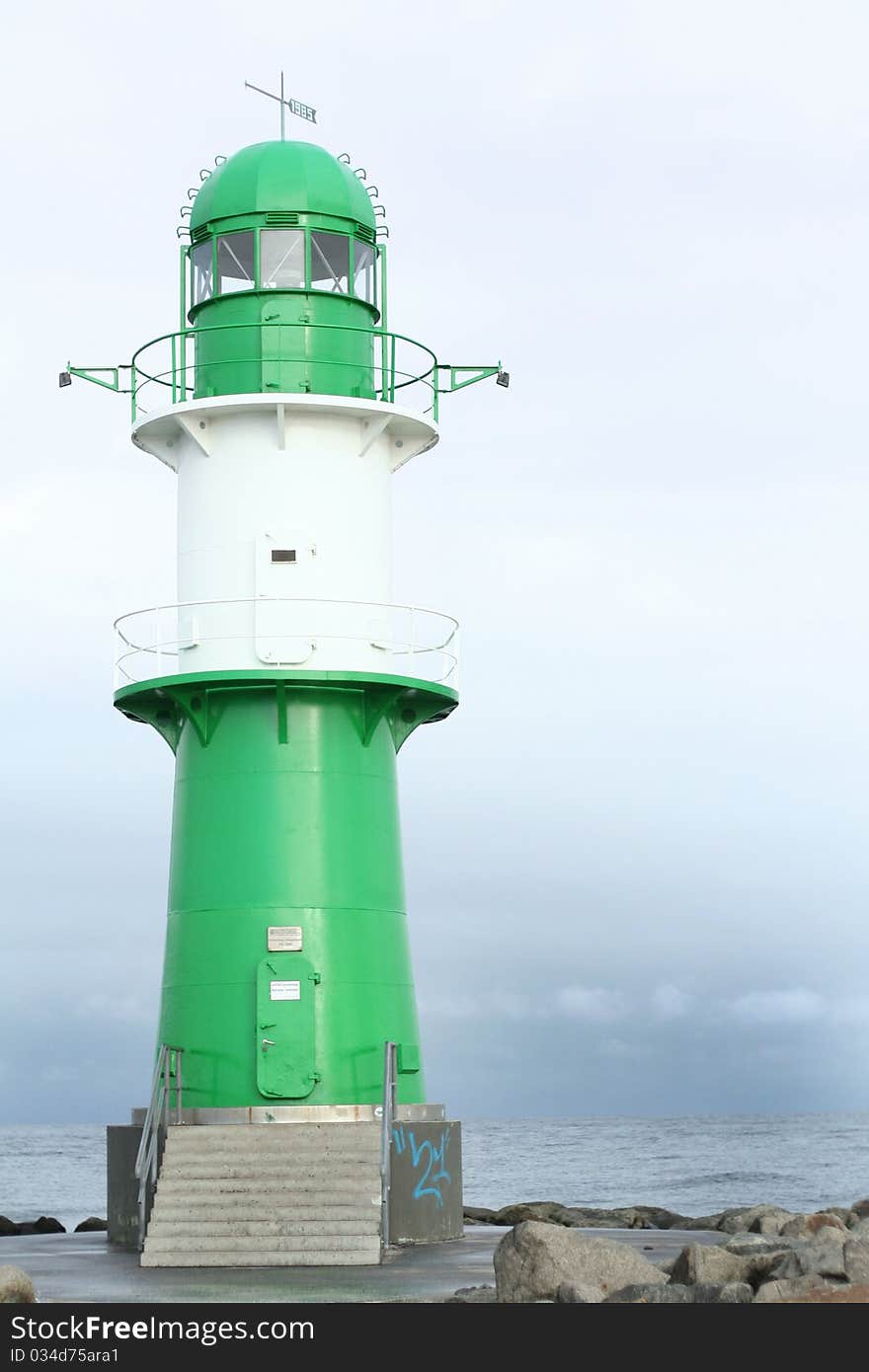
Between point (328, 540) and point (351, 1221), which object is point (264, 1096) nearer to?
point (351, 1221)

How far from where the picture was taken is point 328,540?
2055 cm

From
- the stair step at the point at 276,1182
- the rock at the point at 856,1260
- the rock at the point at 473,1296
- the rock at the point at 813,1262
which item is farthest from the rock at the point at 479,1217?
the rock at the point at 856,1260

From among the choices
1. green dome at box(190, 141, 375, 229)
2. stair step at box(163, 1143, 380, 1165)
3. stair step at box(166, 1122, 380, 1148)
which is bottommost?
stair step at box(163, 1143, 380, 1165)

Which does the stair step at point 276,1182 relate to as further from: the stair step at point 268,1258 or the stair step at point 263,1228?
the stair step at point 268,1258

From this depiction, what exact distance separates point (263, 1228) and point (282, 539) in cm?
679

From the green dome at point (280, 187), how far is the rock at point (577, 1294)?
11796 mm

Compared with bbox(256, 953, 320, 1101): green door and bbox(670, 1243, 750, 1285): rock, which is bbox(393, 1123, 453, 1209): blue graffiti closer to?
bbox(256, 953, 320, 1101): green door

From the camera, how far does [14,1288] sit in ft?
44.8

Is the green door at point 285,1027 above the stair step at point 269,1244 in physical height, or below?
above

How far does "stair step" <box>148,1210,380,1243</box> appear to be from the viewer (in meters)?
17.3

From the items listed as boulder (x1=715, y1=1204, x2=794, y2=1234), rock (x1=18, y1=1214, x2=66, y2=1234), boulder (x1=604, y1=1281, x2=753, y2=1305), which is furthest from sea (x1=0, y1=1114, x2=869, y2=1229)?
boulder (x1=604, y1=1281, x2=753, y2=1305)

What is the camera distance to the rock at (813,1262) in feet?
44.9

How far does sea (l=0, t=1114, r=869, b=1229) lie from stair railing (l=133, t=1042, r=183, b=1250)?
23160 millimetres
